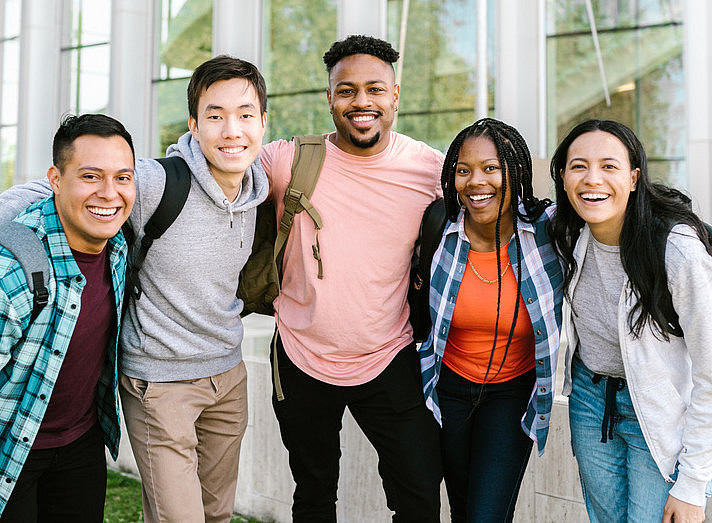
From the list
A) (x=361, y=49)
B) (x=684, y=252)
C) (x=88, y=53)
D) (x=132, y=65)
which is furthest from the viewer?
(x=88, y=53)

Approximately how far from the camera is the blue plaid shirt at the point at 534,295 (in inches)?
115

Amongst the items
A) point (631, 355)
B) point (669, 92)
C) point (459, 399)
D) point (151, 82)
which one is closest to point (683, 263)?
point (631, 355)

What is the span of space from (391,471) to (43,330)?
1.56 metres

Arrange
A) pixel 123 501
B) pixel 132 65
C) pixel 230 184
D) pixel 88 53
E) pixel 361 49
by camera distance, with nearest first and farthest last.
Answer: pixel 230 184
pixel 361 49
pixel 123 501
pixel 132 65
pixel 88 53

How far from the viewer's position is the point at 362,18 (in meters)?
7.56

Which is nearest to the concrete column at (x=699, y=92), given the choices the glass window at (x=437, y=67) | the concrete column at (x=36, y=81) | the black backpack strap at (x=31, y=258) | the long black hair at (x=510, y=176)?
the glass window at (x=437, y=67)

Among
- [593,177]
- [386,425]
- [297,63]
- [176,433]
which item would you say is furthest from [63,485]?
[297,63]

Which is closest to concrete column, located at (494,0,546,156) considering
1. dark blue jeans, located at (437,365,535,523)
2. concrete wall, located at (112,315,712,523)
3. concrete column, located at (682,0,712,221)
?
concrete column, located at (682,0,712,221)

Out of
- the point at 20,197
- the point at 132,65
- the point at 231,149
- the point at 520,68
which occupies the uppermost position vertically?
the point at 132,65

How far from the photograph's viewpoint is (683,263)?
2.43 metres

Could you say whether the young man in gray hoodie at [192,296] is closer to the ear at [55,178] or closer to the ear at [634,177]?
the ear at [55,178]

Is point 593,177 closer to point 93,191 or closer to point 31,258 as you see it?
point 93,191

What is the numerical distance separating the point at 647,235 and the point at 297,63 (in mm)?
6681

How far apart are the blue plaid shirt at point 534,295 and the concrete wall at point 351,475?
882mm
